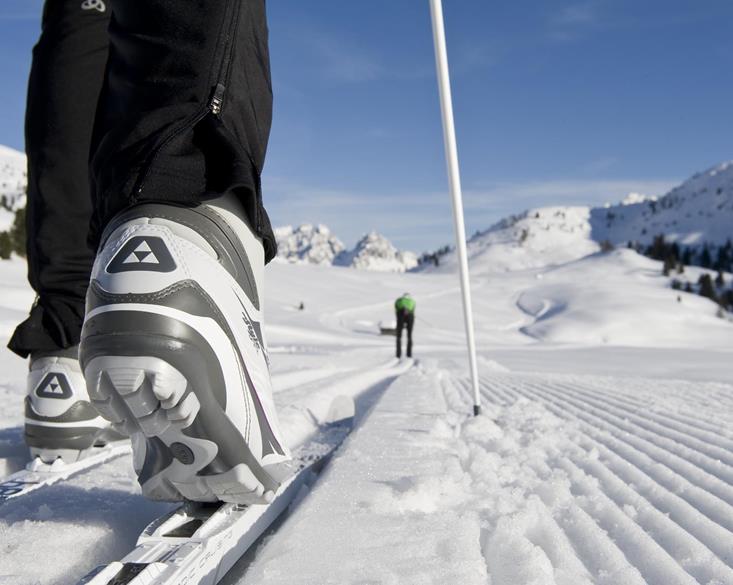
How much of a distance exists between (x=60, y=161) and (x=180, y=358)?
0.81 meters

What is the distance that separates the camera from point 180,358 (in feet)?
2.22

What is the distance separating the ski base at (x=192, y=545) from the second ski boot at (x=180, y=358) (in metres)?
0.06

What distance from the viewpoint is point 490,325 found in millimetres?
30344

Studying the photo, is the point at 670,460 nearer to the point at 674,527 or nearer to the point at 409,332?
the point at 674,527

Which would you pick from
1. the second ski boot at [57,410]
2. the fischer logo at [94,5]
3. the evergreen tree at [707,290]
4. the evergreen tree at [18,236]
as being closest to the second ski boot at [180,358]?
the second ski boot at [57,410]

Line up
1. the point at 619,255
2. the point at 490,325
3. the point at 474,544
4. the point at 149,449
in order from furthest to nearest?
the point at 619,255
the point at 490,325
the point at 474,544
the point at 149,449

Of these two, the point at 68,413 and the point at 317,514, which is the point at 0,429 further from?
the point at 317,514

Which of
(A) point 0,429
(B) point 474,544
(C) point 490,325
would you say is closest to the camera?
(B) point 474,544

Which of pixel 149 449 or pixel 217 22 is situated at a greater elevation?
pixel 217 22

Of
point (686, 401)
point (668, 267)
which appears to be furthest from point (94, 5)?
point (668, 267)

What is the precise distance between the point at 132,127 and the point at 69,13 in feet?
2.30

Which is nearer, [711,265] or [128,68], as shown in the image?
[128,68]

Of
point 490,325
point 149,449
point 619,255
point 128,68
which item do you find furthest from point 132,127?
point 619,255

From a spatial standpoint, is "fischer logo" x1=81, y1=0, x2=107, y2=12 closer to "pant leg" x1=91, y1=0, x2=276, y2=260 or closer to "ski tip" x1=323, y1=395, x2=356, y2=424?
"pant leg" x1=91, y1=0, x2=276, y2=260
